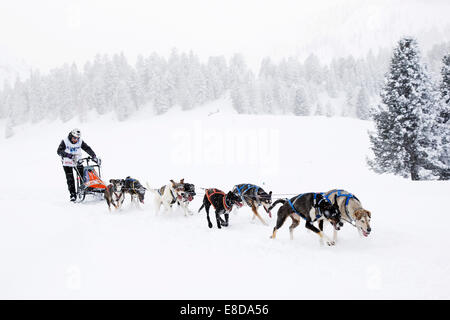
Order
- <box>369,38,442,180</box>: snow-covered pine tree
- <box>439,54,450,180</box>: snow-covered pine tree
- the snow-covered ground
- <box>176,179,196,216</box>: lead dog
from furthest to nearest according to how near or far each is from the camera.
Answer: <box>439,54,450,180</box>: snow-covered pine tree
<box>369,38,442,180</box>: snow-covered pine tree
<box>176,179,196,216</box>: lead dog
the snow-covered ground

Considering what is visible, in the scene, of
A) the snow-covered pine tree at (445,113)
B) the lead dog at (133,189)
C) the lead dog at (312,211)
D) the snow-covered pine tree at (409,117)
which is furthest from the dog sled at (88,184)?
the snow-covered pine tree at (445,113)

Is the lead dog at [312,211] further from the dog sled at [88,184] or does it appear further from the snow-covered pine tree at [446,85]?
the snow-covered pine tree at [446,85]

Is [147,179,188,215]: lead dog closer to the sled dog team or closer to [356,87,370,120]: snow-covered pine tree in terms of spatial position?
the sled dog team

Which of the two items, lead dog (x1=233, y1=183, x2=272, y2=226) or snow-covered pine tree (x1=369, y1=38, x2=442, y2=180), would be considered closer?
lead dog (x1=233, y1=183, x2=272, y2=226)

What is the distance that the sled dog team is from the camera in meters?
5.29

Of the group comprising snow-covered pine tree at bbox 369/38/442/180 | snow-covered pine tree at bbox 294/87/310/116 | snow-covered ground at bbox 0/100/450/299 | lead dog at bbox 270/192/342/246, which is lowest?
snow-covered ground at bbox 0/100/450/299

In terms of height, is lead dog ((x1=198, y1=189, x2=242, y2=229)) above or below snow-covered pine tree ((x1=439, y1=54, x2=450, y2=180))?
below

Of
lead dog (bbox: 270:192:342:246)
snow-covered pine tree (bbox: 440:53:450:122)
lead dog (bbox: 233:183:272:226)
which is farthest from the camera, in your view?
snow-covered pine tree (bbox: 440:53:450:122)

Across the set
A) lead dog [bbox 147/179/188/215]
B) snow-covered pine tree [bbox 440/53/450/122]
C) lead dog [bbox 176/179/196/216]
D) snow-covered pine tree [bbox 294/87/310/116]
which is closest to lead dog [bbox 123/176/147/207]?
lead dog [bbox 147/179/188/215]

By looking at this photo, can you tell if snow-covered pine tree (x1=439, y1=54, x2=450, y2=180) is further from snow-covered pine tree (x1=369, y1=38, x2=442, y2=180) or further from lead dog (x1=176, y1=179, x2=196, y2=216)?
lead dog (x1=176, y1=179, x2=196, y2=216)

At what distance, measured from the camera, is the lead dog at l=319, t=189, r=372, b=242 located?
197 inches

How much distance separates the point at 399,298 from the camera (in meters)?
3.63
